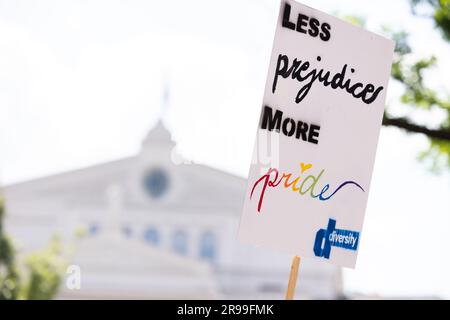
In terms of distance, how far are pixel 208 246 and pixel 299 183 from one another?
150 ft

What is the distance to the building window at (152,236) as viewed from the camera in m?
48.4

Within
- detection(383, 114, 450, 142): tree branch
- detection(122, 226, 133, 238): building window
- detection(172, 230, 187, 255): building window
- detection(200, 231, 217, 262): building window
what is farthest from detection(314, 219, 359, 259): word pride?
detection(200, 231, 217, 262): building window

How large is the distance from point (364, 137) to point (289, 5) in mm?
617

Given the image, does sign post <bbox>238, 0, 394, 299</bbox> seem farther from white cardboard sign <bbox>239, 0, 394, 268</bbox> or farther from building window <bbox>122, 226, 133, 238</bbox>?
building window <bbox>122, 226, 133, 238</bbox>

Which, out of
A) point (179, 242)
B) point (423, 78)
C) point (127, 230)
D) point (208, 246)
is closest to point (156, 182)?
point (127, 230)

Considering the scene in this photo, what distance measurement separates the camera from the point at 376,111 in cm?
378

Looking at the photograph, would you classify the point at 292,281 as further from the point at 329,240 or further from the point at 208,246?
the point at 208,246

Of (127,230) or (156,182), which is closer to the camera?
(127,230)

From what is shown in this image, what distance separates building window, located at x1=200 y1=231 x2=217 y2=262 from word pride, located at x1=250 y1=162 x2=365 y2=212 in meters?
45.2

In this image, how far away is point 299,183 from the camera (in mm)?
3617

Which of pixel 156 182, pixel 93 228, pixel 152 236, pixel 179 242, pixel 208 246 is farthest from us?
pixel 208 246
